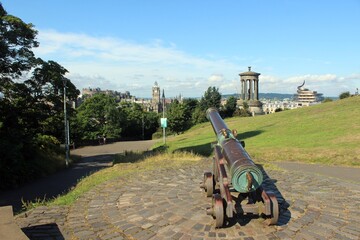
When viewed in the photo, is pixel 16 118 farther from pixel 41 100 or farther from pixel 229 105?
pixel 229 105

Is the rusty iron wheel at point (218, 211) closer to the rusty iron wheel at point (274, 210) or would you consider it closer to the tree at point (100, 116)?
the rusty iron wheel at point (274, 210)

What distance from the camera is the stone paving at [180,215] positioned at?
536cm

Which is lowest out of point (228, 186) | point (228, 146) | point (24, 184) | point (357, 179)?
point (24, 184)

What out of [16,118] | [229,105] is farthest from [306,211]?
[229,105]

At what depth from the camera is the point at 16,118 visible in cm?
1861

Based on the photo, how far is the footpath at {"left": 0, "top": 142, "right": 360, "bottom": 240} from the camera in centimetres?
536

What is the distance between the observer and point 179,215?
6.14 meters

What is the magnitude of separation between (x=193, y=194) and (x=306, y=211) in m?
2.41

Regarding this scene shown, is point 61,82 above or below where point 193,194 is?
above

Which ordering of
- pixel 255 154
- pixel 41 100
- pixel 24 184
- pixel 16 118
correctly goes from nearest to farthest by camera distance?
1. pixel 255 154
2. pixel 24 184
3. pixel 16 118
4. pixel 41 100

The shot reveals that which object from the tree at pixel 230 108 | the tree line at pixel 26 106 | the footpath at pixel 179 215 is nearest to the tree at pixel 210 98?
the tree at pixel 230 108

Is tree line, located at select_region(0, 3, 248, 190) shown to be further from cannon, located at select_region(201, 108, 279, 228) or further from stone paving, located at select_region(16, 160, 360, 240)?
cannon, located at select_region(201, 108, 279, 228)

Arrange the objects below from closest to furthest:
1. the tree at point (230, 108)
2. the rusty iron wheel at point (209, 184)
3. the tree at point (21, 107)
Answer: the rusty iron wheel at point (209, 184)
the tree at point (21, 107)
the tree at point (230, 108)

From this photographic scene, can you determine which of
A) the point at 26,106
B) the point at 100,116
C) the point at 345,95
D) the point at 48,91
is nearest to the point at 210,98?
the point at 100,116
